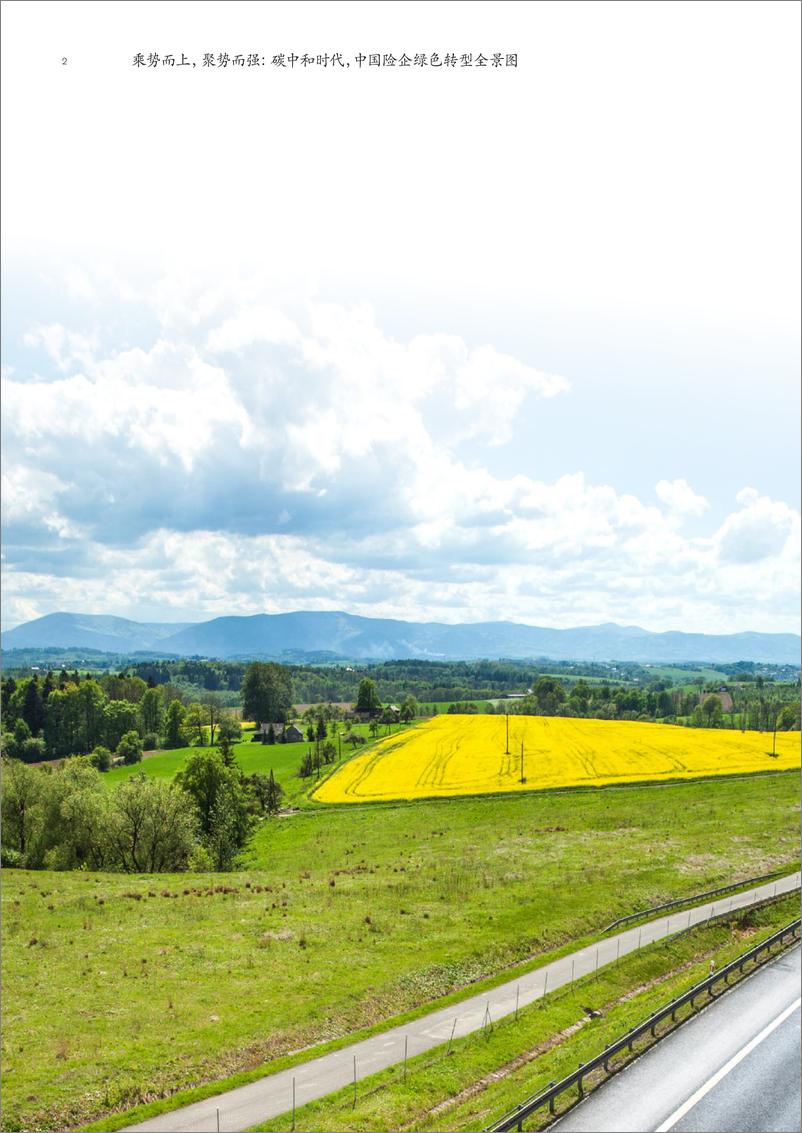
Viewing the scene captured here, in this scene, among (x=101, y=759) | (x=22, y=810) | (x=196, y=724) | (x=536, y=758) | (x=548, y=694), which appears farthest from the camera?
(x=548, y=694)

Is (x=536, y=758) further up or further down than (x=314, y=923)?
further up

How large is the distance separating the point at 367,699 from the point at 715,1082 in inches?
2823

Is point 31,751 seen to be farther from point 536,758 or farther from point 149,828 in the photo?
point 536,758

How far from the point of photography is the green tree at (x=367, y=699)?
88.9m

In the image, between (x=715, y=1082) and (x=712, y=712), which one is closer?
(x=715, y=1082)

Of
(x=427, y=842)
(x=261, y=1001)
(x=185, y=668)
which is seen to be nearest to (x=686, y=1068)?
(x=261, y=1001)

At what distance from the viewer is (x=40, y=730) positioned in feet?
234

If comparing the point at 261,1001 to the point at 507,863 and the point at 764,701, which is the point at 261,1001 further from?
the point at 764,701

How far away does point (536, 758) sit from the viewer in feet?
268

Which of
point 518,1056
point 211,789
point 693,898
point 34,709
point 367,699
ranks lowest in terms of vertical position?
point 693,898

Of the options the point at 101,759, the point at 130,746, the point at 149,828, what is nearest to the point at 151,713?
the point at 130,746

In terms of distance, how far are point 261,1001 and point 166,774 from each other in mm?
38954

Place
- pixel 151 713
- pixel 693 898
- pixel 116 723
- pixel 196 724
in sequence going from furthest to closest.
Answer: pixel 151 713 < pixel 196 724 < pixel 116 723 < pixel 693 898

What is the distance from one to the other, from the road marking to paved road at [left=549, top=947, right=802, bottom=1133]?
3cm
